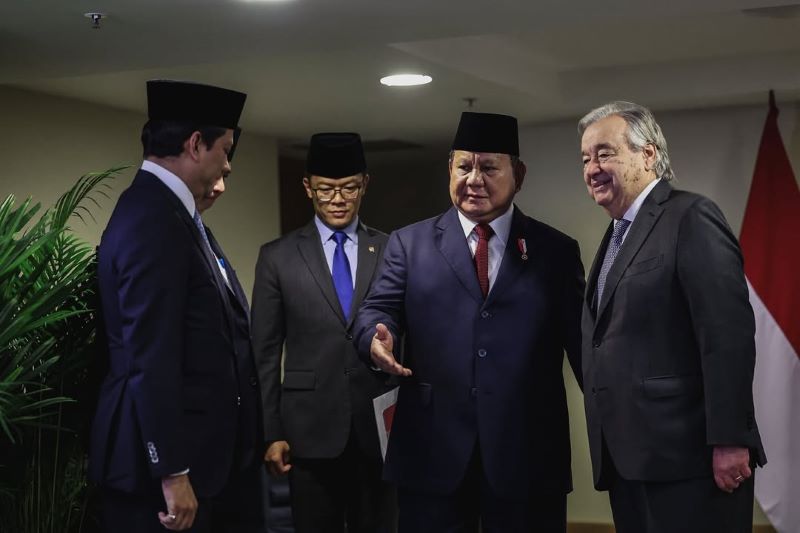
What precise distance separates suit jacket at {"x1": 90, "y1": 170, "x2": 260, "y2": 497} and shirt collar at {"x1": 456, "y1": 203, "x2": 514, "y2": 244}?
807 mm

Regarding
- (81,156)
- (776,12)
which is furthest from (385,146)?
(776,12)

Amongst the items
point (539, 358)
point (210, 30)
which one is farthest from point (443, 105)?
point (539, 358)

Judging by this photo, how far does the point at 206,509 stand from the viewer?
250 centimetres

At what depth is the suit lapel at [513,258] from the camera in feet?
9.72

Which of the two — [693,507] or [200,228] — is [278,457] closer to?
[200,228]

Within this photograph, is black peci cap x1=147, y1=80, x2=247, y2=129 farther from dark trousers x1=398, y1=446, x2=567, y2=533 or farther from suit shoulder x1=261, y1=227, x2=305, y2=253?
suit shoulder x1=261, y1=227, x2=305, y2=253

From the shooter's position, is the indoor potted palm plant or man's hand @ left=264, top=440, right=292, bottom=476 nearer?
the indoor potted palm plant

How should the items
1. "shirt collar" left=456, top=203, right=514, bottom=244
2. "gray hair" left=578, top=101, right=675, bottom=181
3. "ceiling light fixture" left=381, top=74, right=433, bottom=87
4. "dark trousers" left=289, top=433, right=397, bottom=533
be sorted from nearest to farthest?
"gray hair" left=578, top=101, right=675, bottom=181
"shirt collar" left=456, top=203, right=514, bottom=244
"dark trousers" left=289, top=433, right=397, bottom=533
"ceiling light fixture" left=381, top=74, right=433, bottom=87

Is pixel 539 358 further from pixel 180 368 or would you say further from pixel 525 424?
pixel 180 368

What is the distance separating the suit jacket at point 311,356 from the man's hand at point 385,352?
721 mm

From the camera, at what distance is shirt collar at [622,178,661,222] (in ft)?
9.20

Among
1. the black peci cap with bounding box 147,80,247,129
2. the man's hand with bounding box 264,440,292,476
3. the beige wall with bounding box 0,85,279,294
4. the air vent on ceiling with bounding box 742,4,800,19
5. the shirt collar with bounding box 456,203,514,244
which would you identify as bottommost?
the man's hand with bounding box 264,440,292,476

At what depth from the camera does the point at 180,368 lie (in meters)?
2.36

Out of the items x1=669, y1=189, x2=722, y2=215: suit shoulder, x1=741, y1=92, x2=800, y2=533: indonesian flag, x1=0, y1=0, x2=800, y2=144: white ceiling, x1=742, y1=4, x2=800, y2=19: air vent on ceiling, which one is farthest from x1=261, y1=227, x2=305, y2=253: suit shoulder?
x1=741, y1=92, x2=800, y2=533: indonesian flag
